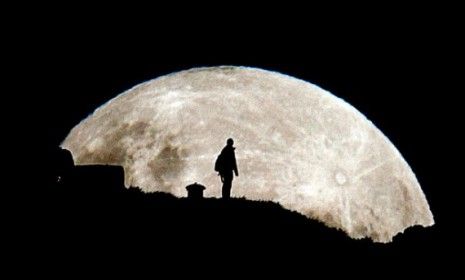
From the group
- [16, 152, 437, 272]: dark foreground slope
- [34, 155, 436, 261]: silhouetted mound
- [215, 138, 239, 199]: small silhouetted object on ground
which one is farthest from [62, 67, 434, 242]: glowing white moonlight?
[16, 152, 437, 272]: dark foreground slope

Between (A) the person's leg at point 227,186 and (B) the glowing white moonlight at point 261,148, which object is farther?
(B) the glowing white moonlight at point 261,148

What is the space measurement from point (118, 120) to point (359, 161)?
451 inches

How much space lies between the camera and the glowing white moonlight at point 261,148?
2017 cm

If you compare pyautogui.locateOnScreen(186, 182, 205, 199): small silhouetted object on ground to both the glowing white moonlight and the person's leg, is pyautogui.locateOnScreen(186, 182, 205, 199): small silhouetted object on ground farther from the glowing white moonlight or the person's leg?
the glowing white moonlight

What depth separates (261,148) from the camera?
21.5m

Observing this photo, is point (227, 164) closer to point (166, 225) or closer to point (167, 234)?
A: point (166, 225)

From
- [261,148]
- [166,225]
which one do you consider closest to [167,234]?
[166,225]

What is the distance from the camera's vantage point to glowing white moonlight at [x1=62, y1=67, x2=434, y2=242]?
20.2 m

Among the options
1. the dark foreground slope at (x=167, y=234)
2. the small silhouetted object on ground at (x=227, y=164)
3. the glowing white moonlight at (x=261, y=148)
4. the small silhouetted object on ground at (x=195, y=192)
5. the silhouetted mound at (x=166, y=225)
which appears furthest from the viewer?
the glowing white moonlight at (x=261, y=148)

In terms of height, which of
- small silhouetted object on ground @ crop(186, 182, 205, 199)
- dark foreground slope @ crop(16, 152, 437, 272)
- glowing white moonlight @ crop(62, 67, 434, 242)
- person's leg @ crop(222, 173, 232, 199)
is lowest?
dark foreground slope @ crop(16, 152, 437, 272)

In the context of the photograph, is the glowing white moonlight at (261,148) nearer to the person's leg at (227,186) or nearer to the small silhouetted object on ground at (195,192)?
the person's leg at (227,186)

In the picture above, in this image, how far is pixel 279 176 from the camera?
2059 centimetres

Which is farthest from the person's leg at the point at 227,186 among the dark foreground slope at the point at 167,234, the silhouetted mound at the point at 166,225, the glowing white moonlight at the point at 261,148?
the glowing white moonlight at the point at 261,148

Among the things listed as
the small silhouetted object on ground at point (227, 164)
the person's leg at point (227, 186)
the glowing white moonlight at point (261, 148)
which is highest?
the glowing white moonlight at point (261, 148)
